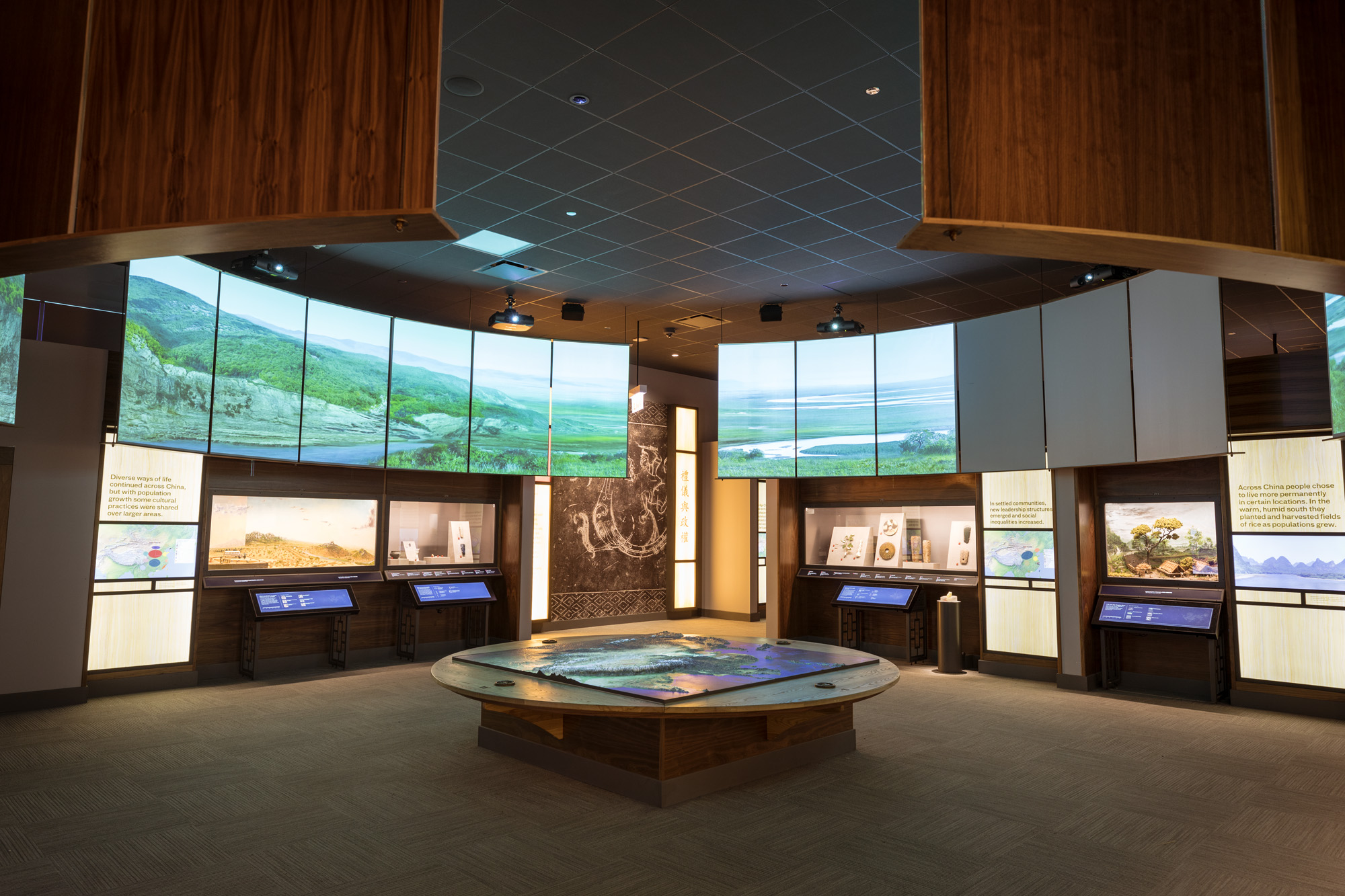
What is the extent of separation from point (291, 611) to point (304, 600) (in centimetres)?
29

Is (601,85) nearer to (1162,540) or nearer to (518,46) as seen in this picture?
(518,46)

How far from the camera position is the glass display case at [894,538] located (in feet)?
32.9

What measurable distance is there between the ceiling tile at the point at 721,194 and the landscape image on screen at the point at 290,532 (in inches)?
232

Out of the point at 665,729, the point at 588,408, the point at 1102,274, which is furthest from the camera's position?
the point at 588,408

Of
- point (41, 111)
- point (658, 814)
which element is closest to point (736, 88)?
point (41, 111)

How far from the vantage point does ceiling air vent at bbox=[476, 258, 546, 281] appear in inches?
336

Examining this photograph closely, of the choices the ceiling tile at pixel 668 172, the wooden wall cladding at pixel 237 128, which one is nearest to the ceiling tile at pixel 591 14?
the ceiling tile at pixel 668 172

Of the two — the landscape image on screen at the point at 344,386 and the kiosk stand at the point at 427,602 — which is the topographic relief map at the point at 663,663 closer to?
the kiosk stand at the point at 427,602

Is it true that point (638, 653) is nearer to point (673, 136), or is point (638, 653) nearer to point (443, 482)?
point (673, 136)

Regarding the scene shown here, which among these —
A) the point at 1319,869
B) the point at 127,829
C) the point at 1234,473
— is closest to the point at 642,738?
the point at 127,829

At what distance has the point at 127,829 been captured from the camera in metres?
4.20

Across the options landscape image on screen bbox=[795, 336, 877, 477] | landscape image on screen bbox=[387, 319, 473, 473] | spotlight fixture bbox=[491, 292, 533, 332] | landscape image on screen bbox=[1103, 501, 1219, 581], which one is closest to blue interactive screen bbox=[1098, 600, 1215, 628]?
landscape image on screen bbox=[1103, 501, 1219, 581]

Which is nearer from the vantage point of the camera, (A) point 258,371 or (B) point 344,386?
(A) point 258,371

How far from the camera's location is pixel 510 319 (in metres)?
9.67
